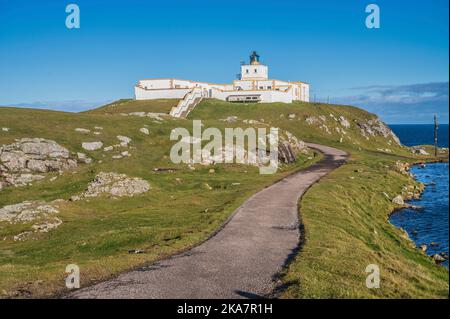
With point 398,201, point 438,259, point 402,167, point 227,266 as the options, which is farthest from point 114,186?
point 402,167

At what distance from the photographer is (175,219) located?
36.9 m

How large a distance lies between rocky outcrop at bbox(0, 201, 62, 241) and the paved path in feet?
57.3

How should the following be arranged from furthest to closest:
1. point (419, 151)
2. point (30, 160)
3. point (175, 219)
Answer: point (419, 151), point (30, 160), point (175, 219)

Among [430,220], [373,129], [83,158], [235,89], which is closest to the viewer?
[430,220]

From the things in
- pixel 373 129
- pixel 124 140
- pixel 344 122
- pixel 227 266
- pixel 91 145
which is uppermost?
pixel 344 122

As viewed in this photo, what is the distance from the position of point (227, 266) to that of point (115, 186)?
29.1m

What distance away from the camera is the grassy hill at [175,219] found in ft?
68.7

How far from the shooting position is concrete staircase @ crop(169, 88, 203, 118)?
108125 millimetres

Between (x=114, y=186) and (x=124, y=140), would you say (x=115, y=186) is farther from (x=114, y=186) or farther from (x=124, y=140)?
(x=124, y=140)

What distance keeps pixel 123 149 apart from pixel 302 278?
159 feet

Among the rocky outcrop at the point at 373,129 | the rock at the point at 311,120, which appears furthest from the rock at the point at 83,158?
the rocky outcrop at the point at 373,129

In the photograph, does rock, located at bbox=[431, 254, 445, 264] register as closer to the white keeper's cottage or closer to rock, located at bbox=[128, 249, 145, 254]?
rock, located at bbox=[128, 249, 145, 254]

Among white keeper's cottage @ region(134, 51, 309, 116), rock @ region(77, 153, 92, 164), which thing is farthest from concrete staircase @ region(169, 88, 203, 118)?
rock @ region(77, 153, 92, 164)

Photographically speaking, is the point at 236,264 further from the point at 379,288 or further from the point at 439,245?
the point at 439,245
